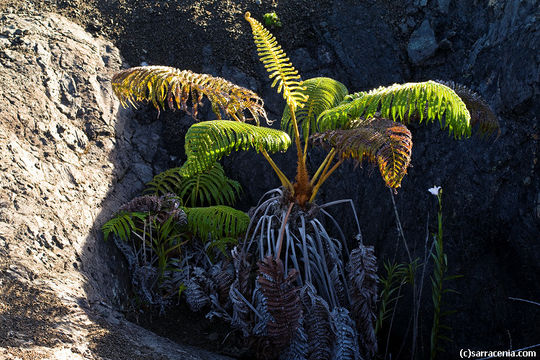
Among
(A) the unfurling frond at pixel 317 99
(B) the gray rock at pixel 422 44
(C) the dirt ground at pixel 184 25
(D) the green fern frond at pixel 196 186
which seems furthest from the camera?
(C) the dirt ground at pixel 184 25

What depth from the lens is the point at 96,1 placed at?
4.91 meters

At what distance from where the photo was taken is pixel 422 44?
14.7 ft

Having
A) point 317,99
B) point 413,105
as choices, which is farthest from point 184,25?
point 413,105

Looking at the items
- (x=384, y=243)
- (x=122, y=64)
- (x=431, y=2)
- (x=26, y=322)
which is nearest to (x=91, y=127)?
(x=122, y=64)

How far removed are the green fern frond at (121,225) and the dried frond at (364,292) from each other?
1425mm

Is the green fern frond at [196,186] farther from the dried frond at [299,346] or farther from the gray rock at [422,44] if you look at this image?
the gray rock at [422,44]

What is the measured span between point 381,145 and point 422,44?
7.35 ft

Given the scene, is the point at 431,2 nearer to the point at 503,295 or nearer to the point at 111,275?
the point at 503,295

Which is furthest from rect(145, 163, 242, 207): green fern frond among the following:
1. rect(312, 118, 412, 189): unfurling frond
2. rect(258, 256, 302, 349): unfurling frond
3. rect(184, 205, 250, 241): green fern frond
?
rect(312, 118, 412, 189): unfurling frond

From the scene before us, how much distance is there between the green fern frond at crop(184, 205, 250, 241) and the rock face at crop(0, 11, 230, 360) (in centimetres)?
57

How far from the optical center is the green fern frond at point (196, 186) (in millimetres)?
3967

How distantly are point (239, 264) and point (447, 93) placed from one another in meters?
1.62

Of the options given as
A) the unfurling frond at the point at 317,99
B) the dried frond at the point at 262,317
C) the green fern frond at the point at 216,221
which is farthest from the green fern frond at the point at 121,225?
the unfurling frond at the point at 317,99

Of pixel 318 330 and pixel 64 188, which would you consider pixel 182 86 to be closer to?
pixel 64 188
